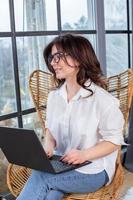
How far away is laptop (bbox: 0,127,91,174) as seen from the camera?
51.3 inches

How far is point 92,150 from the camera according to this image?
144 centimetres

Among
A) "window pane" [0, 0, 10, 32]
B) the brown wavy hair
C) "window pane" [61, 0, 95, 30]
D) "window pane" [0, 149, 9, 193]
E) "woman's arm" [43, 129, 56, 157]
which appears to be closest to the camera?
the brown wavy hair

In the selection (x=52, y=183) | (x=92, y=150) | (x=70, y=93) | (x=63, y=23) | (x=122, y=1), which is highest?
(x=122, y=1)

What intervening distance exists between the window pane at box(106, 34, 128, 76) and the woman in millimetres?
1378

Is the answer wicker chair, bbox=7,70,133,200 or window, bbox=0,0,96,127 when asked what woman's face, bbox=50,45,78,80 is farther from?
window, bbox=0,0,96,127

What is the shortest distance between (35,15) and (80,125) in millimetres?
1060

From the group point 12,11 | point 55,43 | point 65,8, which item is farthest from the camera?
point 65,8

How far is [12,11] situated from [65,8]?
0.50 m

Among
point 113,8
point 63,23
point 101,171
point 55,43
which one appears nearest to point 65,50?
point 55,43

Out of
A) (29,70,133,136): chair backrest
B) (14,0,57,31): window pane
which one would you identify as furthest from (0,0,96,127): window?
(29,70,133,136): chair backrest

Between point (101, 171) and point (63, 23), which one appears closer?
point (101, 171)

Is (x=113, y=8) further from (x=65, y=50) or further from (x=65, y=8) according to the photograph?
(x=65, y=50)

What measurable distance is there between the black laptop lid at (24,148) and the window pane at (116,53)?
1.70 m

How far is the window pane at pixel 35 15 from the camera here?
2158 millimetres
